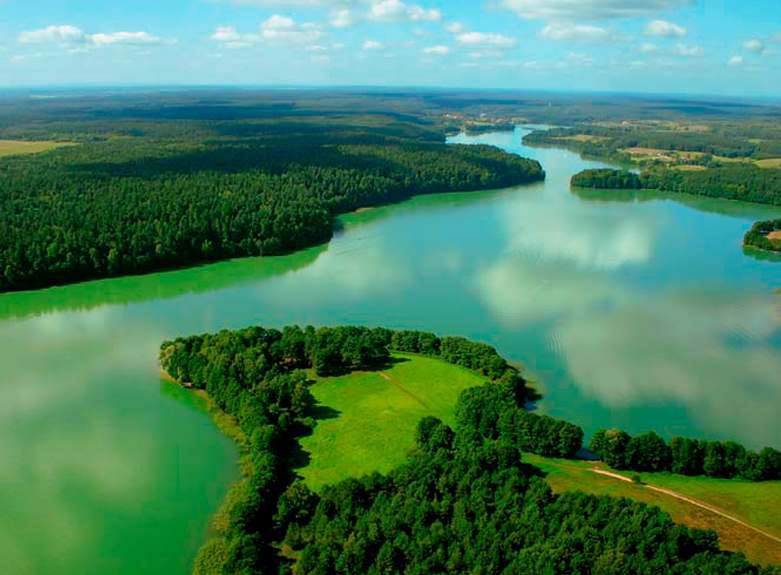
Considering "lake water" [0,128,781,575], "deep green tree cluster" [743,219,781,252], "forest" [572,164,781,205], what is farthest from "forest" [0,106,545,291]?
"deep green tree cluster" [743,219,781,252]

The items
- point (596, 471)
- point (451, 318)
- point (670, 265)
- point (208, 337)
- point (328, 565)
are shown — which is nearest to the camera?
point (328, 565)

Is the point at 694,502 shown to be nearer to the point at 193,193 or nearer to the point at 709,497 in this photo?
the point at 709,497

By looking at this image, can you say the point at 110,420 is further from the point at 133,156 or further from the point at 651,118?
the point at 651,118

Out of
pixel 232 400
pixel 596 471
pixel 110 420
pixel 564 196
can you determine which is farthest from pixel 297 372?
pixel 564 196

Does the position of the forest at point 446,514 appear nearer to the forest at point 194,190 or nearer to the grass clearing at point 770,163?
the forest at point 194,190

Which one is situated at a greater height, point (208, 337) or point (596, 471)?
point (208, 337)

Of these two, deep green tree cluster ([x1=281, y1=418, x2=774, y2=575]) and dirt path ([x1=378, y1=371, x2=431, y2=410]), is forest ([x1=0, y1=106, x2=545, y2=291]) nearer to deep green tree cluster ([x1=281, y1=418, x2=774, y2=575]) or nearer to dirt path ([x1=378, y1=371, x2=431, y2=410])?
dirt path ([x1=378, y1=371, x2=431, y2=410])
